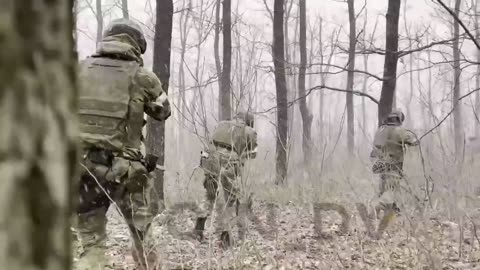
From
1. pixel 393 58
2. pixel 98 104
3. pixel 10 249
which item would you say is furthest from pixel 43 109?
pixel 393 58

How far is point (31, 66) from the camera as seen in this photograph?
23.1 inches

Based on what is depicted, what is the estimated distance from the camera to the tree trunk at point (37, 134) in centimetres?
56

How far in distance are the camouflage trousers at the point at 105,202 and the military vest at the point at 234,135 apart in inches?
55.5

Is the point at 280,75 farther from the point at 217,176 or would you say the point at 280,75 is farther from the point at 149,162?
the point at 149,162

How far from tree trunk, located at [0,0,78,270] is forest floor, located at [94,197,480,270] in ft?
8.17

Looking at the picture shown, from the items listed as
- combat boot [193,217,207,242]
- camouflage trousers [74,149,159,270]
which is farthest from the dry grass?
camouflage trousers [74,149,159,270]

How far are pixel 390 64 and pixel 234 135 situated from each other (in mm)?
4134

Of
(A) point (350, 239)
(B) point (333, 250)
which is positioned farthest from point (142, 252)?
(A) point (350, 239)

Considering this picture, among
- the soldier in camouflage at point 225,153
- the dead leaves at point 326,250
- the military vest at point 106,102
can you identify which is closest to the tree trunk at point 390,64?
the dead leaves at point 326,250

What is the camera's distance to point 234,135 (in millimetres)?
5316

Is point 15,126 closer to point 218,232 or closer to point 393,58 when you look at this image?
point 218,232

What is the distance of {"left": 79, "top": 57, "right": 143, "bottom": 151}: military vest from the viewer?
377 cm

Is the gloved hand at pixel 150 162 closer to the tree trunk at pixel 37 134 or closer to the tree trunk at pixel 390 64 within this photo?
the tree trunk at pixel 37 134

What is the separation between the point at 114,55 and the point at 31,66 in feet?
11.1
